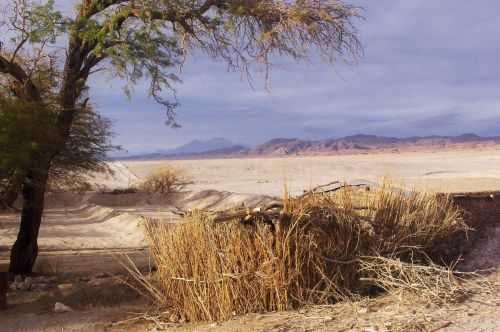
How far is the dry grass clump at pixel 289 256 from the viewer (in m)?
6.62

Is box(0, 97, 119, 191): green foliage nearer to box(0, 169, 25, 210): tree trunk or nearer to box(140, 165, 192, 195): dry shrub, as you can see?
box(0, 169, 25, 210): tree trunk

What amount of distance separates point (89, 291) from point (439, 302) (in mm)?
5191

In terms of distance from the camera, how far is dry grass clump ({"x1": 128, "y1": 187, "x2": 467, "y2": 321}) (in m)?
6.62

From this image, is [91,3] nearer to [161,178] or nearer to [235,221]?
[235,221]

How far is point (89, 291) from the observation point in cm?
919

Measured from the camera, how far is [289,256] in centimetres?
658

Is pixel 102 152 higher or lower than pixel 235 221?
higher

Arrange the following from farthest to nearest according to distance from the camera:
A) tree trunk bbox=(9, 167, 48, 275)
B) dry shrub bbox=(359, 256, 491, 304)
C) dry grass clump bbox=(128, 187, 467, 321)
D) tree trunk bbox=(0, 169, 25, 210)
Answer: tree trunk bbox=(9, 167, 48, 275) < tree trunk bbox=(0, 169, 25, 210) < dry grass clump bbox=(128, 187, 467, 321) < dry shrub bbox=(359, 256, 491, 304)

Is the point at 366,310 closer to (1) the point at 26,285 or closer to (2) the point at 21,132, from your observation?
(2) the point at 21,132

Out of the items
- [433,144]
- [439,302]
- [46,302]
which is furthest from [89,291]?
[433,144]

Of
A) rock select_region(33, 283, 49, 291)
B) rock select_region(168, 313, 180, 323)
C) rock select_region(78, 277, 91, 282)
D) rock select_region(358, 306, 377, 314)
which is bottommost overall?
rock select_region(78, 277, 91, 282)

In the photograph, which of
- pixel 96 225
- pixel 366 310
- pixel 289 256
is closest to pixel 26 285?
pixel 289 256

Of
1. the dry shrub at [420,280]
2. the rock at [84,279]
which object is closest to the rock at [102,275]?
the rock at [84,279]

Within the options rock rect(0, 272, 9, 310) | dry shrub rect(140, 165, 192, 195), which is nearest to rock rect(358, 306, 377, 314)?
rock rect(0, 272, 9, 310)
